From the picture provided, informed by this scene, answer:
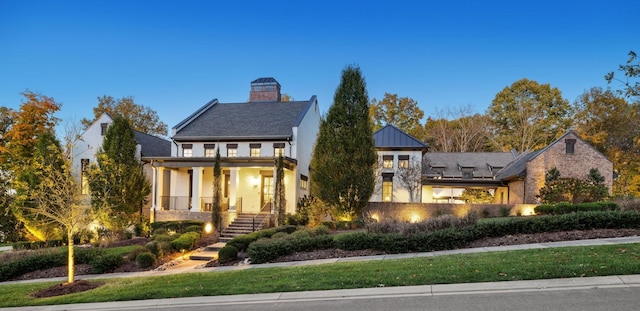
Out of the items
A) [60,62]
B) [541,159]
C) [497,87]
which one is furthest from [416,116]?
[60,62]

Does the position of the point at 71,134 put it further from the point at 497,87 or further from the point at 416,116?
the point at 497,87

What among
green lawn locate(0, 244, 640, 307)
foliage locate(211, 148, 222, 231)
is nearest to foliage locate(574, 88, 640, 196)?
green lawn locate(0, 244, 640, 307)

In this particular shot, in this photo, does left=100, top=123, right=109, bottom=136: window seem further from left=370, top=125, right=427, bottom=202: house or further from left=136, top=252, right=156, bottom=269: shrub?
left=370, top=125, right=427, bottom=202: house

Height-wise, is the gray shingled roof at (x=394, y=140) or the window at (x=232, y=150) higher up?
the gray shingled roof at (x=394, y=140)

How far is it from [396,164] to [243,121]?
39.7ft

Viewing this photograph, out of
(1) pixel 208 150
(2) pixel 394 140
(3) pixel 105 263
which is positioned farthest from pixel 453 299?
(2) pixel 394 140

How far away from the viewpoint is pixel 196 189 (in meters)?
23.8

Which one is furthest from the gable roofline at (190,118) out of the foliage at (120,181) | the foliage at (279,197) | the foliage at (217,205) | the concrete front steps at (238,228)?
the foliage at (279,197)

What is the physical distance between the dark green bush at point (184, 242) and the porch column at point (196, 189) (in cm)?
549

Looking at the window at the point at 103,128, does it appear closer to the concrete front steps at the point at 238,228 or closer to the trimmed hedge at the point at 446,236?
the concrete front steps at the point at 238,228

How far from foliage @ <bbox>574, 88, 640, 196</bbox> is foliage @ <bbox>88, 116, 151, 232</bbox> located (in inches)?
1438

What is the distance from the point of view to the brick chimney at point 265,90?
31344 millimetres

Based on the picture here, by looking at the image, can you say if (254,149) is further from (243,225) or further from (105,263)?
(105,263)

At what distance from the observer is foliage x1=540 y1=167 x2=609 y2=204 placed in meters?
23.1
